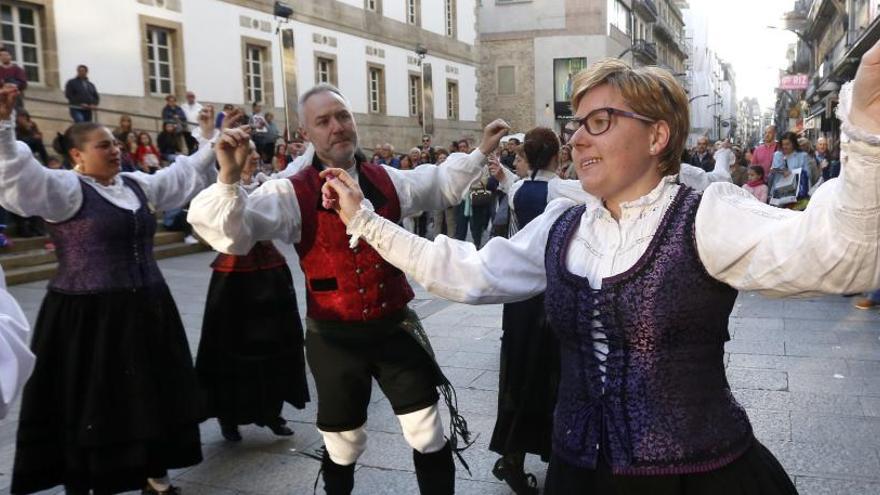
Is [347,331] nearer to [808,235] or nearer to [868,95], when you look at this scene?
[808,235]

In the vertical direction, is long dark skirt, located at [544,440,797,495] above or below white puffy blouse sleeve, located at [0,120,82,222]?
below

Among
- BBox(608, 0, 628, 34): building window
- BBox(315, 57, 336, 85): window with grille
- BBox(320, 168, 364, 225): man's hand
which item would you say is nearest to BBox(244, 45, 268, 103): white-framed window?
BBox(315, 57, 336, 85): window with grille

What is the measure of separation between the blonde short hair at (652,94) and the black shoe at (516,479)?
198cm

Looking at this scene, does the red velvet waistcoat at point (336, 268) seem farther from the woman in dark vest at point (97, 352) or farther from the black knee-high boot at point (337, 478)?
the woman in dark vest at point (97, 352)

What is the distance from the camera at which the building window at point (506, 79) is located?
3775 cm

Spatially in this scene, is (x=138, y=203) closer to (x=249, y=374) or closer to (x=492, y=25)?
(x=249, y=374)

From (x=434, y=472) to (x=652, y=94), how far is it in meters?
1.79

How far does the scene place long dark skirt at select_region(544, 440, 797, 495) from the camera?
170cm

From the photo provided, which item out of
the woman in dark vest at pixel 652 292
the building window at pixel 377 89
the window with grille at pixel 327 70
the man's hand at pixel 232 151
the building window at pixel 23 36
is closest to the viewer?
the woman in dark vest at pixel 652 292

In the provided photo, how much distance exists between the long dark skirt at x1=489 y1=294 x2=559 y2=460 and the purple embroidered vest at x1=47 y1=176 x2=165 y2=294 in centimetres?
182

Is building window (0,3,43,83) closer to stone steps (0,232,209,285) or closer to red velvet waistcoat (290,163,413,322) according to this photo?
stone steps (0,232,209,285)

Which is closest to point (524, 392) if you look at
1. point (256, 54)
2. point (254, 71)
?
point (254, 71)

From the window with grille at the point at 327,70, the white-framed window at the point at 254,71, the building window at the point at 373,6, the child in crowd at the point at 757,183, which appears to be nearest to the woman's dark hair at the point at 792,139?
the child in crowd at the point at 757,183

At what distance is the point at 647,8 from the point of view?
47844 mm
